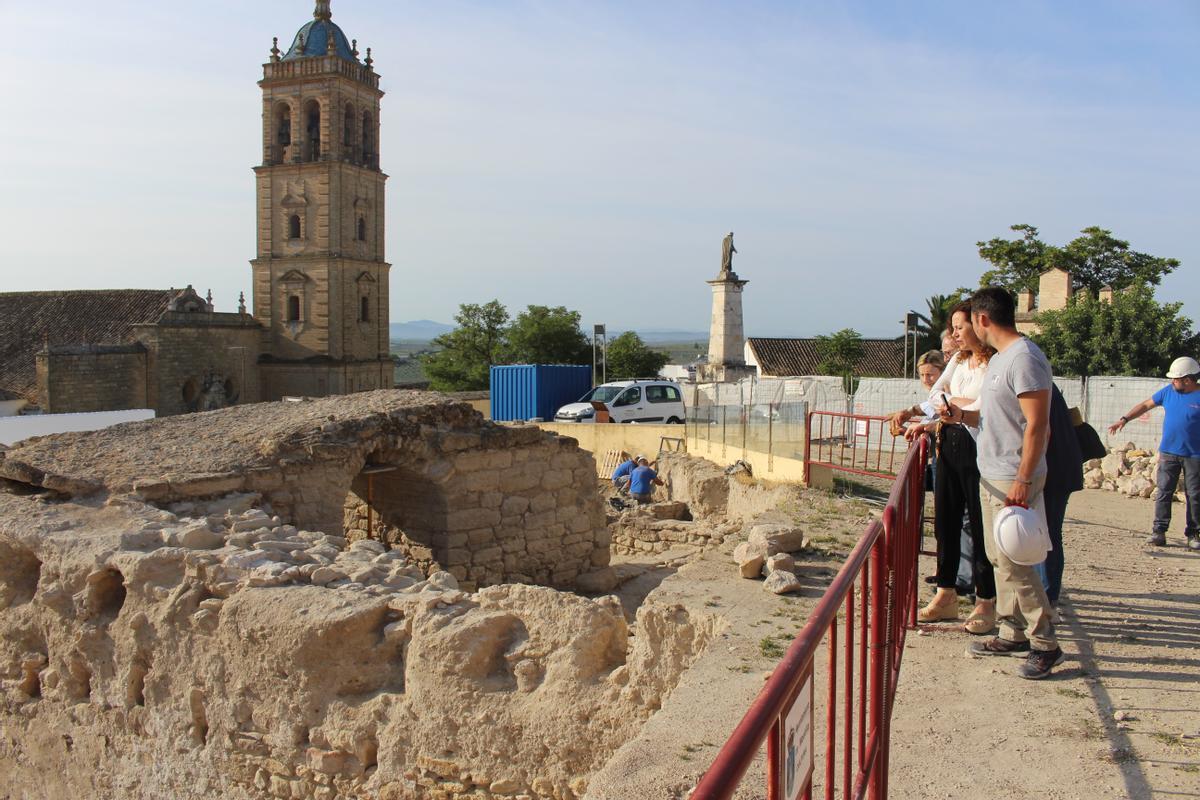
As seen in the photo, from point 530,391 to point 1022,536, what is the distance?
21906 mm

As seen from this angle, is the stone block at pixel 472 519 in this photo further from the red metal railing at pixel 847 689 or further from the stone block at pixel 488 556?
the red metal railing at pixel 847 689

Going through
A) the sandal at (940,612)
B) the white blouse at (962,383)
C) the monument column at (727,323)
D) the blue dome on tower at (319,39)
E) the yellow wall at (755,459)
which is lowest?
the yellow wall at (755,459)

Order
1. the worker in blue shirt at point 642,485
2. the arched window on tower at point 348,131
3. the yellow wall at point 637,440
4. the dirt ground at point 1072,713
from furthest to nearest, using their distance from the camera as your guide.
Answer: the arched window on tower at point 348,131 < the yellow wall at point 637,440 < the worker in blue shirt at point 642,485 < the dirt ground at point 1072,713

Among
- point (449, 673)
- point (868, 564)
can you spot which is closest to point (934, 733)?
point (868, 564)

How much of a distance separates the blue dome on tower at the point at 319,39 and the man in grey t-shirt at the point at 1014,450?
4592 cm

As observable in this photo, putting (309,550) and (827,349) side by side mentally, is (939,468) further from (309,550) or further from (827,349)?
(827,349)

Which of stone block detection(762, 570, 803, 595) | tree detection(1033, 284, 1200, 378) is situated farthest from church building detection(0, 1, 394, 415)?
stone block detection(762, 570, 803, 595)

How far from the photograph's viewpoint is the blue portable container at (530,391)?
83.8ft

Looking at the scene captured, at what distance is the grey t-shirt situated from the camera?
4.18m

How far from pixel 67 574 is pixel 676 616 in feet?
12.4

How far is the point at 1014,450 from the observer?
4312 mm

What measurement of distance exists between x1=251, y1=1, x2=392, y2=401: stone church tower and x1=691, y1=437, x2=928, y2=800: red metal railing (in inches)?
1681

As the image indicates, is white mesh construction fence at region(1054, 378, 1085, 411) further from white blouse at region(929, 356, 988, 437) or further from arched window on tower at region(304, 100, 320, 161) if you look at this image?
arched window on tower at region(304, 100, 320, 161)

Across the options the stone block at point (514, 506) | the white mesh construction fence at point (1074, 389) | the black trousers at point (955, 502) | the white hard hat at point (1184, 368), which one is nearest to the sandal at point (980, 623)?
the black trousers at point (955, 502)
